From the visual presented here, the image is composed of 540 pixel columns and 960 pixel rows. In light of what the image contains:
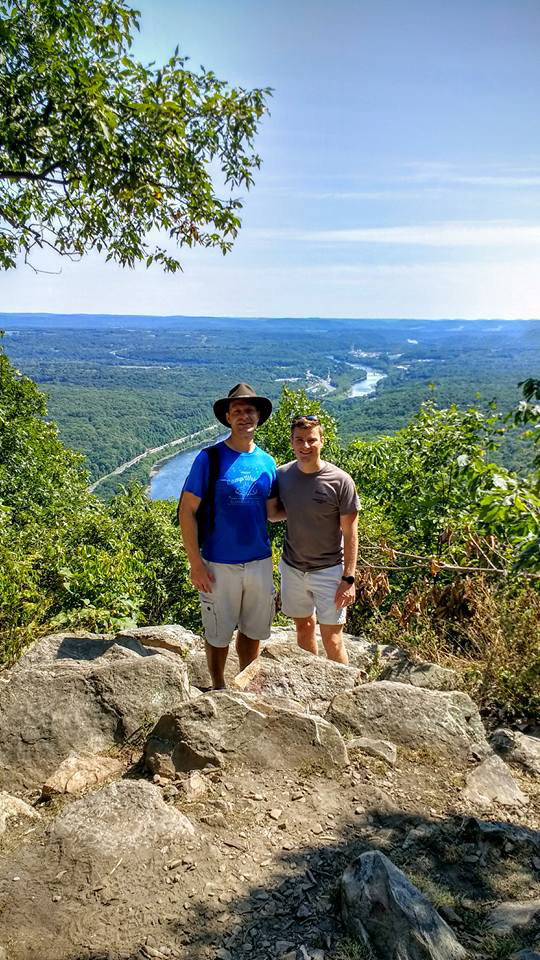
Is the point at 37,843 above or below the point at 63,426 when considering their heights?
above

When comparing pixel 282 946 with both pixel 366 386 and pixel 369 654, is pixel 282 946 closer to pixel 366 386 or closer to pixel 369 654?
pixel 369 654

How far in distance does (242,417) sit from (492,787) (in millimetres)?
2619

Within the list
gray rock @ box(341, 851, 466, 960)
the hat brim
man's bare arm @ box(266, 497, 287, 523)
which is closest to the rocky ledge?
gray rock @ box(341, 851, 466, 960)

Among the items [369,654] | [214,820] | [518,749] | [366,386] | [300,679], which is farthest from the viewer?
[366,386]

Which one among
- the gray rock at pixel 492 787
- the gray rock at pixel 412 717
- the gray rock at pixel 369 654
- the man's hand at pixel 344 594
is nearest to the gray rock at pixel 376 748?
the gray rock at pixel 412 717

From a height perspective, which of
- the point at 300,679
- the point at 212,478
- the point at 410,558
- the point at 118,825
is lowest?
the point at 410,558

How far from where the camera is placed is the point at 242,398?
4160 mm

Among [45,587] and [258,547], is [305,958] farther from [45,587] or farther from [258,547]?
[45,587]

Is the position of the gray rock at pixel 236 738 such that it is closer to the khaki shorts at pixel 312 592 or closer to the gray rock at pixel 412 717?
the gray rock at pixel 412 717

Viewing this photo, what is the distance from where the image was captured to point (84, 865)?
2688mm

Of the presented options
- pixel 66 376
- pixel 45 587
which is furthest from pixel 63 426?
pixel 45 587

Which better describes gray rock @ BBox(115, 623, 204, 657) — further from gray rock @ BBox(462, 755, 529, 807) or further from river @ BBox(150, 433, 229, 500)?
A: river @ BBox(150, 433, 229, 500)

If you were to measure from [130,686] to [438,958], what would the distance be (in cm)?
229

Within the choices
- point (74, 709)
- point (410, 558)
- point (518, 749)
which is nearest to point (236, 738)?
point (74, 709)
